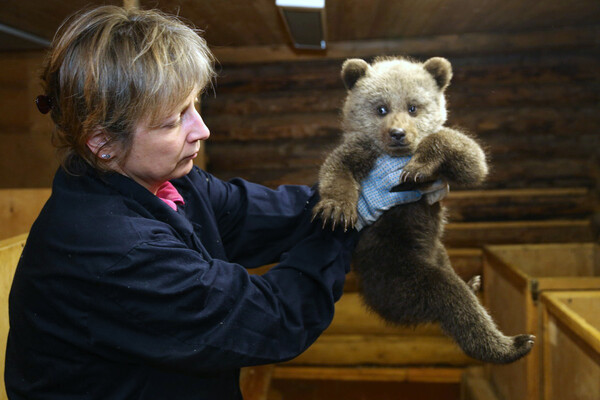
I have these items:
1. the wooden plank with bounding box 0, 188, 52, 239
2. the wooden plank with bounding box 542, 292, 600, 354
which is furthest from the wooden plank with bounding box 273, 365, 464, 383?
the wooden plank with bounding box 0, 188, 52, 239

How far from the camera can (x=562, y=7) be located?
346 centimetres

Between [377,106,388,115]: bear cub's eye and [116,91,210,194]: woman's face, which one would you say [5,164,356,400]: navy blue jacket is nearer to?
[116,91,210,194]: woman's face

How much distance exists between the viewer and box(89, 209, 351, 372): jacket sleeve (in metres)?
1.38

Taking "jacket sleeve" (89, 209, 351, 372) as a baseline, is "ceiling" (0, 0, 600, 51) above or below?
above

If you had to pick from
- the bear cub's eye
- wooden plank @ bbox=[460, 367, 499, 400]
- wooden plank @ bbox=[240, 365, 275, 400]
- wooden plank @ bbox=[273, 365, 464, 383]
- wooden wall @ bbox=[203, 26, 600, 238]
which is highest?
wooden wall @ bbox=[203, 26, 600, 238]

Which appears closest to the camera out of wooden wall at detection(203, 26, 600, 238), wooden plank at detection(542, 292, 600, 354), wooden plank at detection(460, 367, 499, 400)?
wooden plank at detection(542, 292, 600, 354)

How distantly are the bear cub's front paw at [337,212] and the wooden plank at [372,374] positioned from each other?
395cm

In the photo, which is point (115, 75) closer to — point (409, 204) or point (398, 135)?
point (398, 135)

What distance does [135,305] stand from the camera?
1380mm

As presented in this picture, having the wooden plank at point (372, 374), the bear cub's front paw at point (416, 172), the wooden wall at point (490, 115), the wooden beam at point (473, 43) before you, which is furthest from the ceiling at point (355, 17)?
the wooden plank at point (372, 374)

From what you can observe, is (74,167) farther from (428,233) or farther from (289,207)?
(428,233)

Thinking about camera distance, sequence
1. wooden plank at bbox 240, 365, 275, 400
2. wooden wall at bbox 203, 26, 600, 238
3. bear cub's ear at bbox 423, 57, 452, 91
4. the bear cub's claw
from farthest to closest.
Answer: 1. wooden plank at bbox 240, 365, 275, 400
2. wooden wall at bbox 203, 26, 600, 238
3. bear cub's ear at bbox 423, 57, 452, 91
4. the bear cub's claw

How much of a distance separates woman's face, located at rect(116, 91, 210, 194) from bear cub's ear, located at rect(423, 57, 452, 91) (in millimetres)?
1321

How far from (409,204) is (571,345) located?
52.9 inches
